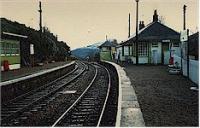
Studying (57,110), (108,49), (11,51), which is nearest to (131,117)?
(57,110)

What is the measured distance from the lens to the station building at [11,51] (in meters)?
32.1

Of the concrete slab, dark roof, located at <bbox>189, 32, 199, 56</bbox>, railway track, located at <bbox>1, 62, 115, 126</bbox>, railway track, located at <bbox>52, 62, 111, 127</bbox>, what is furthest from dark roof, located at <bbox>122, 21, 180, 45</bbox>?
the concrete slab

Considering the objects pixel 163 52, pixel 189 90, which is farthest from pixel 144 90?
pixel 163 52

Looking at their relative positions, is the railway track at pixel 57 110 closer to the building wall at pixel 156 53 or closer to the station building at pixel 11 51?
the station building at pixel 11 51

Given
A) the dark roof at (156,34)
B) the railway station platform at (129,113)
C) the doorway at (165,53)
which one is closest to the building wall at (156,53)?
the doorway at (165,53)

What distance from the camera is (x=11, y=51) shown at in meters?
34.9

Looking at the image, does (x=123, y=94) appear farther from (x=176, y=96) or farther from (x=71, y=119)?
(x=71, y=119)

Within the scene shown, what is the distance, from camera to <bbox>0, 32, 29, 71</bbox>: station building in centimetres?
3209

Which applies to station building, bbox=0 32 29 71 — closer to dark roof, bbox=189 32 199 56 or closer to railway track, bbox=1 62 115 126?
railway track, bbox=1 62 115 126

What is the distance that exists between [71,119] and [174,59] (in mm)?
22513

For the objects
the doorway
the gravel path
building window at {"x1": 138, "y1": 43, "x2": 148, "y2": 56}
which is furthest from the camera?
building window at {"x1": 138, "y1": 43, "x2": 148, "y2": 56}

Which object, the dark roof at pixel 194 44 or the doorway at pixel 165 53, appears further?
the doorway at pixel 165 53

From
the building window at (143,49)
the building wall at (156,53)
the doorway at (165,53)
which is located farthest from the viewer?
the building window at (143,49)

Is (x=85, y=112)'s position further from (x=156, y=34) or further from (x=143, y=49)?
(x=156, y=34)
